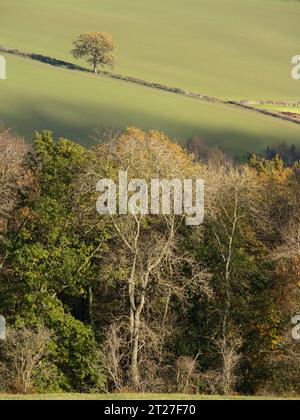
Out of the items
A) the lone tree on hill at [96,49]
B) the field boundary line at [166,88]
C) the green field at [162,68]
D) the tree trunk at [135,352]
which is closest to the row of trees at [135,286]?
the tree trunk at [135,352]

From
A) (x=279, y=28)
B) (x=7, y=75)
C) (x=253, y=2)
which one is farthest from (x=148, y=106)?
(x=253, y=2)

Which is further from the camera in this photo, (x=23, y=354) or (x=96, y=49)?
(x=96, y=49)

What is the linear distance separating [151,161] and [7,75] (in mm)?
71112

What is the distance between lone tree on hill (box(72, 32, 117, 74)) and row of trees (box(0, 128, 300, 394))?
79610mm

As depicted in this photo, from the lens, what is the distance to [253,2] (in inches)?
6654

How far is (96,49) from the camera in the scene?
133 m

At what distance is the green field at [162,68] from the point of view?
4225 inches

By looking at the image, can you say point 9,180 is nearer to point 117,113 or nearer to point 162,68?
point 117,113

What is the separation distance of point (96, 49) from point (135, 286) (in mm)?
89258

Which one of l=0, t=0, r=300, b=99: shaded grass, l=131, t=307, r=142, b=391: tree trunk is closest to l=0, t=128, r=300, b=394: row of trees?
l=131, t=307, r=142, b=391: tree trunk

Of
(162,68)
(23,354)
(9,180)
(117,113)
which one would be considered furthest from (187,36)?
(23,354)

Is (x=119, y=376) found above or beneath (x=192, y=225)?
beneath

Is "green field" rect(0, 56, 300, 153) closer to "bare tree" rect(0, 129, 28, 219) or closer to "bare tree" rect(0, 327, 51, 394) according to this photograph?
"bare tree" rect(0, 129, 28, 219)
